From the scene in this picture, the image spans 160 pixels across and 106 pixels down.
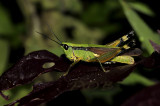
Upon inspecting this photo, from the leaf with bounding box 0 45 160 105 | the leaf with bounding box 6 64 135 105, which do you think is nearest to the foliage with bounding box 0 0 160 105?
the leaf with bounding box 0 45 160 105

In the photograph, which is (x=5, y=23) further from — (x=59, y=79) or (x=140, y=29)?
(x=59, y=79)

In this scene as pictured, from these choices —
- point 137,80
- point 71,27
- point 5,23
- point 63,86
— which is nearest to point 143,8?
point 137,80

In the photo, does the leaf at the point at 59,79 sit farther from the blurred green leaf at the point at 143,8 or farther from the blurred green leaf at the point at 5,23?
the blurred green leaf at the point at 5,23

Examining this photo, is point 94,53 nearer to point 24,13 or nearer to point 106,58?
point 106,58

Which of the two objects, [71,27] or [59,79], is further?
[71,27]

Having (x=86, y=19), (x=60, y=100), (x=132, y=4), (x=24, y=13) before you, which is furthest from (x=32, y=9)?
(x=60, y=100)

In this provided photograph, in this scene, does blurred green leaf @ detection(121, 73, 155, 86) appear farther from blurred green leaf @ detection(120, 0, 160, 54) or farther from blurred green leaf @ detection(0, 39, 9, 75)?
blurred green leaf @ detection(0, 39, 9, 75)
